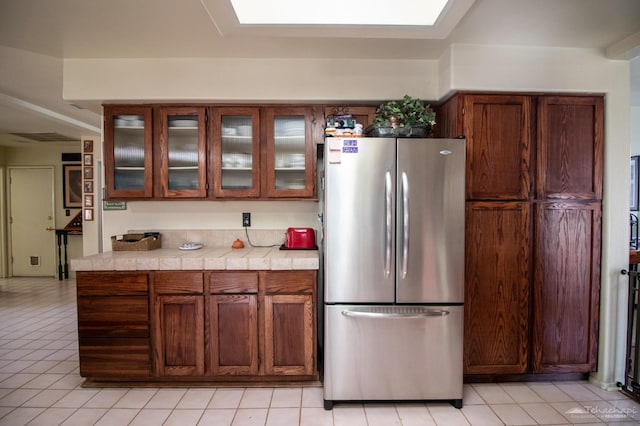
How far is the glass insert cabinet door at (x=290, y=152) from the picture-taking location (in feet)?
8.70

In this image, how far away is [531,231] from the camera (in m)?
2.39

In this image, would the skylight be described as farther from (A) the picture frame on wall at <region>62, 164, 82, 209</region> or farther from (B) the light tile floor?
(A) the picture frame on wall at <region>62, 164, 82, 209</region>

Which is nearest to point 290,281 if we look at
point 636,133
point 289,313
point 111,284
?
point 289,313

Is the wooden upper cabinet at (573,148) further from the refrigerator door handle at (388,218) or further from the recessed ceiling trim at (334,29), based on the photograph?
the refrigerator door handle at (388,218)

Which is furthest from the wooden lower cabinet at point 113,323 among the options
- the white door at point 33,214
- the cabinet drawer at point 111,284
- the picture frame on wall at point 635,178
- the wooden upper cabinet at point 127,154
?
the picture frame on wall at point 635,178

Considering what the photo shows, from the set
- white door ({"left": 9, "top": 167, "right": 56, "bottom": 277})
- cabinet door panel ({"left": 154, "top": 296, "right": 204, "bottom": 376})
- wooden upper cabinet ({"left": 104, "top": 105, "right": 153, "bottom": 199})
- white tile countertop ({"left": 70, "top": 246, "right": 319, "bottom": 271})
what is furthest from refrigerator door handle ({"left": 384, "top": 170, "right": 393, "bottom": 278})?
white door ({"left": 9, "top": 167, "right": 56, "bottom": 277})

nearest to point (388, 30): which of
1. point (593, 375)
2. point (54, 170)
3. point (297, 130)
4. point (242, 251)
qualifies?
point (297, 130)

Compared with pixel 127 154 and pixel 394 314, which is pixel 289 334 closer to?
pixel 394 314

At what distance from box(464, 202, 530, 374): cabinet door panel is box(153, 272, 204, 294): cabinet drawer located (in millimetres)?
1887

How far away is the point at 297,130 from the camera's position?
2676 mm

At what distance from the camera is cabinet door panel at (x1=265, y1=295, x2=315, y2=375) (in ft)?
7.60

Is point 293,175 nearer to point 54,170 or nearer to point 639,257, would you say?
point 639,257

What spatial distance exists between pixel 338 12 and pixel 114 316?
2.44 meters

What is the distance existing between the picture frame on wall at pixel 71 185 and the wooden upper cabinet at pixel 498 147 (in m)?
6.30
